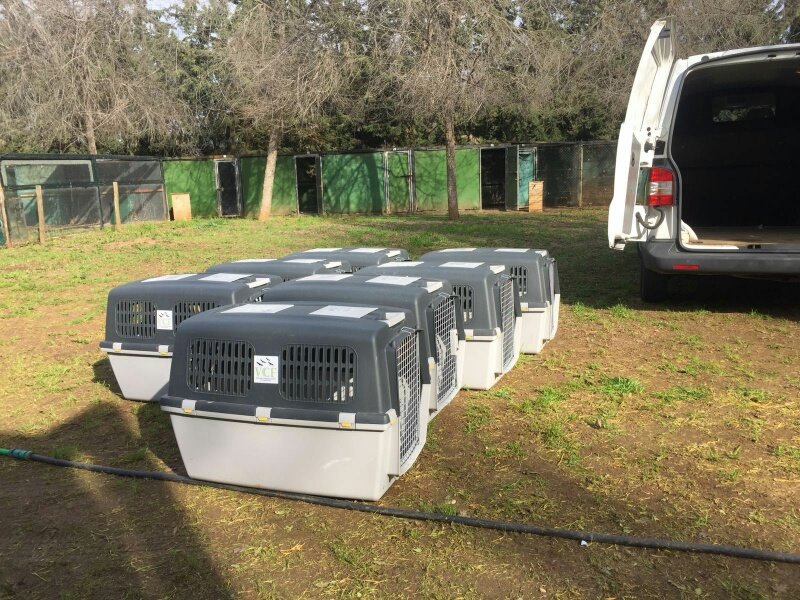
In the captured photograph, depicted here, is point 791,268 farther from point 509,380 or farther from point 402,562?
point 402,562

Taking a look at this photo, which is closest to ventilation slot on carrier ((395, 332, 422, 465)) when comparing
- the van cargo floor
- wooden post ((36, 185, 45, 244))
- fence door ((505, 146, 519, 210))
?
the van cargo floor

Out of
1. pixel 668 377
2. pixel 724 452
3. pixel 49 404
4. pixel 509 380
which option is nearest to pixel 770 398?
pixel 668 377

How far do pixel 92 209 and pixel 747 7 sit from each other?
18.1m

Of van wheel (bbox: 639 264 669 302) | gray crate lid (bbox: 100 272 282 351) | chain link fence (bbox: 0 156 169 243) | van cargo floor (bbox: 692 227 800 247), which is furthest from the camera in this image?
chain link fence (bbox: 0 156 169 243)

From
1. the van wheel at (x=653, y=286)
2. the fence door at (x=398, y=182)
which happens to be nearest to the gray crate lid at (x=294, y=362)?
the van wheel at (x=653, y=286)

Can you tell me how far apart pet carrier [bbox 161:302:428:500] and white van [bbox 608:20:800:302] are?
3334 mm

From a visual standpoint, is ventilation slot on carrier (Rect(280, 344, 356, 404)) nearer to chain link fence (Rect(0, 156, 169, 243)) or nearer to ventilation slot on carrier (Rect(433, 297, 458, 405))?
ventilation slot on carrier (Rect(433, 297, 458, 405))

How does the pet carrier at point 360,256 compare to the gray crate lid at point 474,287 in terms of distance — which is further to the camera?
the pet carrier at point 360,256

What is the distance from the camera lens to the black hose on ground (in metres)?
2.62

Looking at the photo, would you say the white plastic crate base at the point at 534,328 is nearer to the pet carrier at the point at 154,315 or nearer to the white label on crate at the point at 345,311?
the pet carrier at the point at 154,315

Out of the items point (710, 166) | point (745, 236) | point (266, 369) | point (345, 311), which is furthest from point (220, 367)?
point (710, 166)

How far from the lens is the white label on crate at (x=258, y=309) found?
331 cm

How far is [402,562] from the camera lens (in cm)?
268

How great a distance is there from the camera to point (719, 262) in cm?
563
